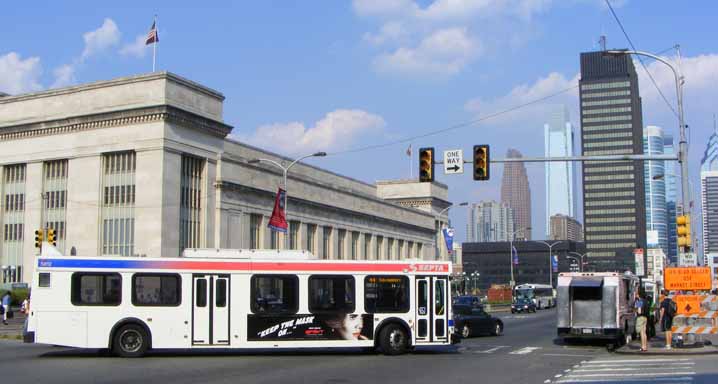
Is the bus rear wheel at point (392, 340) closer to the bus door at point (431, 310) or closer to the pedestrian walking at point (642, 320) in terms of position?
the bus door at point (431, 310)

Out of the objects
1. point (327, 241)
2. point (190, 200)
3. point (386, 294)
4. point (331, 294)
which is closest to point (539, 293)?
point (327, 241)

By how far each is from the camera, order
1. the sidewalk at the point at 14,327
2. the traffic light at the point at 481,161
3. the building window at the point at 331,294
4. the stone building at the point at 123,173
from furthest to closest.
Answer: the stone building at the point at 123,173
the sidewalk at the point at 14,327
the traffic light at the point at 481,161
the building window at the point at 331,294

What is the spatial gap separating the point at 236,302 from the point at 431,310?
218 inches

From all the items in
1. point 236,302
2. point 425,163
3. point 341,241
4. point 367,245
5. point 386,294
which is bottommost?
point 236,302

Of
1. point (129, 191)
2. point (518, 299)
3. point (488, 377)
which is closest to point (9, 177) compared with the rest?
point (129, 191)

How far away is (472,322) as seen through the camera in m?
33.8

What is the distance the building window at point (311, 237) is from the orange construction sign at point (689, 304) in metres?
63.0

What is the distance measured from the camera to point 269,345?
22.6m

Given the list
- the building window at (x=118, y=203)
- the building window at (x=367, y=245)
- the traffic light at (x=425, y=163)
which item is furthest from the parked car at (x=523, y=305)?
the traffic light at (x=425, y=163)

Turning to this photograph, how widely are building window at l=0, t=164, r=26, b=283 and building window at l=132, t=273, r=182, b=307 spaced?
4770 cm

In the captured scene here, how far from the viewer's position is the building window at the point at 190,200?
2446 inches

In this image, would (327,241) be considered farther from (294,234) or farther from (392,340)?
(392,340)

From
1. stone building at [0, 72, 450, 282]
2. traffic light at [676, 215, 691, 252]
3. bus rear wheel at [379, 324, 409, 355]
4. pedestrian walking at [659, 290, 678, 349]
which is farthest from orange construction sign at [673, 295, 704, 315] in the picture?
stone building at [0, 72, 450, 282]

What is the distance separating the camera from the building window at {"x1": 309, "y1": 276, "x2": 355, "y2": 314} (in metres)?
23.1
